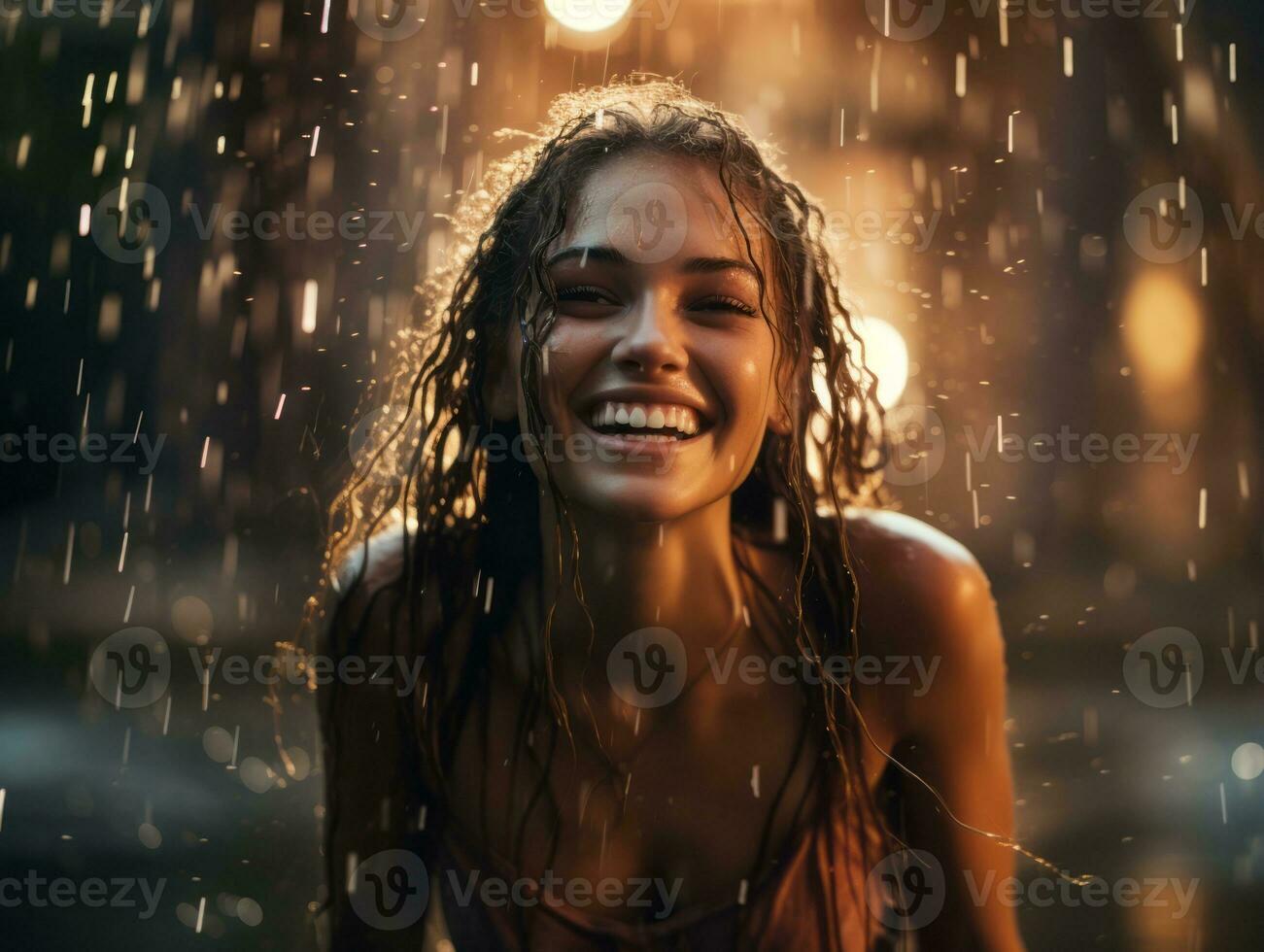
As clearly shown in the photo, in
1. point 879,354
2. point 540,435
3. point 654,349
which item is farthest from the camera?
point 879,354

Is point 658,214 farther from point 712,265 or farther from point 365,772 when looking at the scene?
point 365,772

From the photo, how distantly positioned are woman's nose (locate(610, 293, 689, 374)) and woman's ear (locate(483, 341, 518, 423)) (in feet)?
0.81

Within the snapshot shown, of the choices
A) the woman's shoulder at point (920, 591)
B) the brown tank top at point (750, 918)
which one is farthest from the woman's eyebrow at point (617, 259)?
the brown tank top at point (750, 918)

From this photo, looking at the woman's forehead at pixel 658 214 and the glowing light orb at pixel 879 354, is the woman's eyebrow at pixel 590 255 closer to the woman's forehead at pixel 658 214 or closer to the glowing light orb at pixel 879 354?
the woman's forehead at pixel 658 214

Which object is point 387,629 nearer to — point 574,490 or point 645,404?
point 574,490

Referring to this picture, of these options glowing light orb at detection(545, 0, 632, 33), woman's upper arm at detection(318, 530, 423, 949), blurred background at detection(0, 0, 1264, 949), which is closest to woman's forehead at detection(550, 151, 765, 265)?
woman's upper arm at detection(318, 530, 423, 949)

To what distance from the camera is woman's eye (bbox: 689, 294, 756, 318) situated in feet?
5.09

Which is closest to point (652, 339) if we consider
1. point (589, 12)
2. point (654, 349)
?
point (654, 349)

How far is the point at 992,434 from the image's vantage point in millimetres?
7488

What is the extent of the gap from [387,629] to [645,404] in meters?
0.60

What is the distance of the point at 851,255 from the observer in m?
5.96

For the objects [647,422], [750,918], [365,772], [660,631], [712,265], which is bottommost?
[750,918]

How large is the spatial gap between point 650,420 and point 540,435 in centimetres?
17

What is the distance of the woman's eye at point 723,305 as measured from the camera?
1.55m
